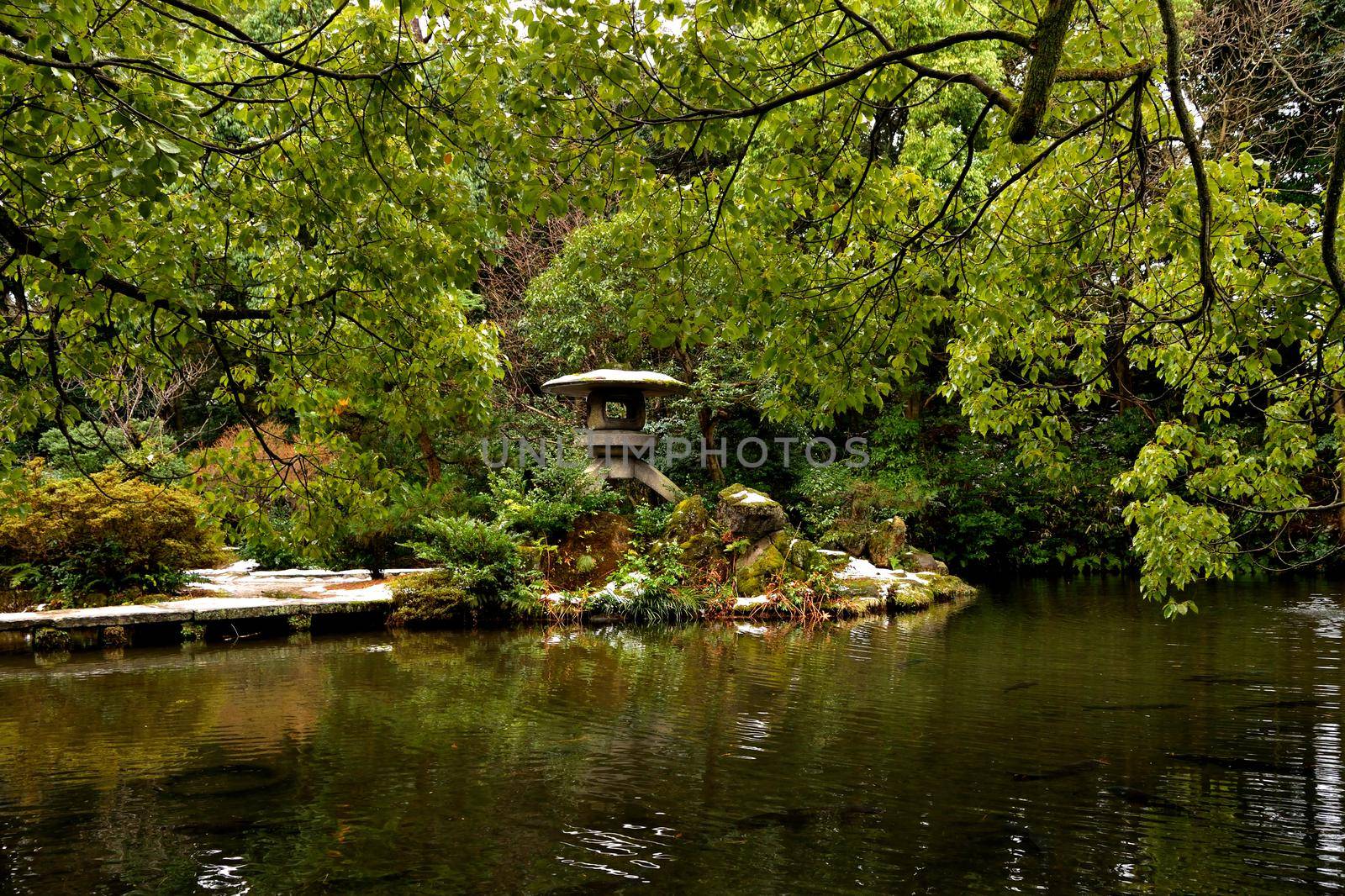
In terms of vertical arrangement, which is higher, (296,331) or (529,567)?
(296,331)

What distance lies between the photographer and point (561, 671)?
26.9ft

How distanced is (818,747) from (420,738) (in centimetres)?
254

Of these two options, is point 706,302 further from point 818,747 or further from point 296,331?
point 818,747

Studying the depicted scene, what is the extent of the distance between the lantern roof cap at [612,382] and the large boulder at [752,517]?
223cm

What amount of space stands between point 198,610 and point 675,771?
6.95 m

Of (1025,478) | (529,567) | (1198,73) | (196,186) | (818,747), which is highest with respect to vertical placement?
(1198,73)

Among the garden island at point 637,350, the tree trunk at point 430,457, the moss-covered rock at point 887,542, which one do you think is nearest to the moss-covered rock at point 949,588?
the moss-covered rock at point 887,542

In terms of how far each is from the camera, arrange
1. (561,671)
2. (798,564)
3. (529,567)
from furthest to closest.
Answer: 1. (798,564)
2. (529,567)
3. (561,671)

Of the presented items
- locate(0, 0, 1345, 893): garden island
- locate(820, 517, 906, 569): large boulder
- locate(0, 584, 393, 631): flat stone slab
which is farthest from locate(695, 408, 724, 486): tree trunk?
locate(0, 0, 1345, 893): garden island

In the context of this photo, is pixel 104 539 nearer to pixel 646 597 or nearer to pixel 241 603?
pixel 241 603

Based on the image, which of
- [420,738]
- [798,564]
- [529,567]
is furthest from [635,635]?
[420,738]

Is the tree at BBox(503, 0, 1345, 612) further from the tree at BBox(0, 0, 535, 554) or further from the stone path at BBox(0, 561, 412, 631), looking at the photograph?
the stone path at BBox(0, 561, 412, 631)

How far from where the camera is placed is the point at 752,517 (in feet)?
43.6

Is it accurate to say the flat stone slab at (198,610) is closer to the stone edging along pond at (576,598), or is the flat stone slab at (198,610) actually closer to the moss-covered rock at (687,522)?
the stone edging along pond at (576,598)
